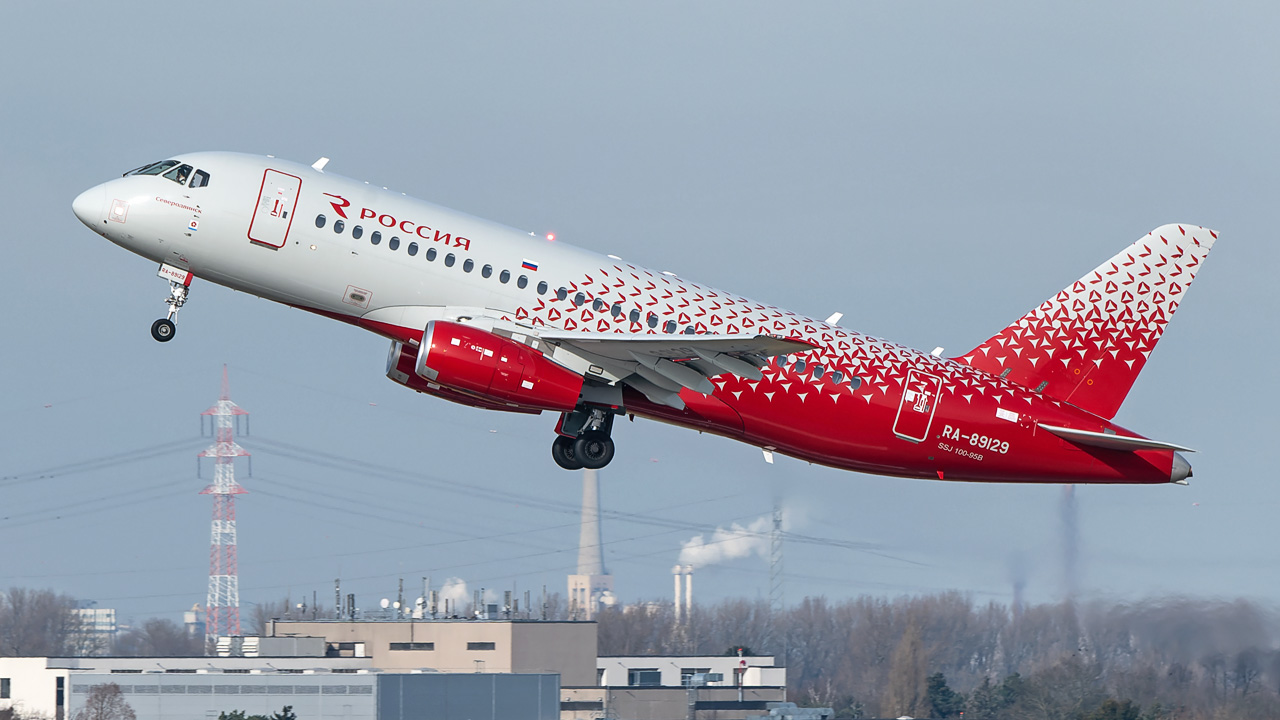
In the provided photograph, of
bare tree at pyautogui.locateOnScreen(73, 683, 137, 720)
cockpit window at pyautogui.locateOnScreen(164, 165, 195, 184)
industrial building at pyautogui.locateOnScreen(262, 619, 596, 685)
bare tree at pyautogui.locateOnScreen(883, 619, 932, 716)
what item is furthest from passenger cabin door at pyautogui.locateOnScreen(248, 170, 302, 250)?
bare tree at pyautogui.locateOnScreen(883, 619, 932, 716)

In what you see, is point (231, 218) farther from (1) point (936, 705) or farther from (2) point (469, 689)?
(1) point (936, 705)

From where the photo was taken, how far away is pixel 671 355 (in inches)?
1421

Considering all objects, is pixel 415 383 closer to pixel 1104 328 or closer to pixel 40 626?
pixel 1104 328

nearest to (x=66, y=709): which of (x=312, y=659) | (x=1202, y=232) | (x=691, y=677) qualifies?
(x=312, y=659)

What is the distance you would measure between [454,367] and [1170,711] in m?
41.9

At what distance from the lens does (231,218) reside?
116 feet

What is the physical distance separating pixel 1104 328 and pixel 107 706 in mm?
49739

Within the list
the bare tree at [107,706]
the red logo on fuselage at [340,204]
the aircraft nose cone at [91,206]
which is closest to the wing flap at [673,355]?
the red logo on fuselage at [340,204]

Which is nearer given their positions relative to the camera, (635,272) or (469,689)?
(635,272)

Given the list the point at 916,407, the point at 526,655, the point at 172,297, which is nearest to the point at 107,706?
the point at 526,655

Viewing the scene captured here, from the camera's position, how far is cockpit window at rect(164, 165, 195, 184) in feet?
118

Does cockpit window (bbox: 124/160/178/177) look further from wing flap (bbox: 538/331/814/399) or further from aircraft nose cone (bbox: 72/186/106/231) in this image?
wing flap (bbox: 538/331/814/399)

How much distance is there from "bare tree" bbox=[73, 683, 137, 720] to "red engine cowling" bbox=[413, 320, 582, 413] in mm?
43423

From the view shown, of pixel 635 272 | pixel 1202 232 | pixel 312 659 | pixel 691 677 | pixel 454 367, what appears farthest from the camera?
pixel 691 677
